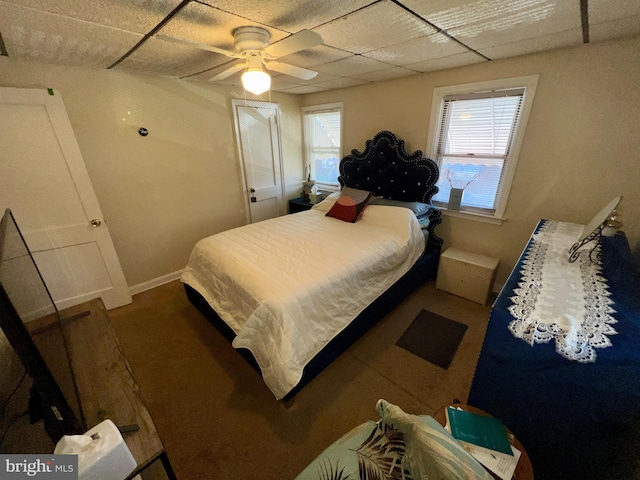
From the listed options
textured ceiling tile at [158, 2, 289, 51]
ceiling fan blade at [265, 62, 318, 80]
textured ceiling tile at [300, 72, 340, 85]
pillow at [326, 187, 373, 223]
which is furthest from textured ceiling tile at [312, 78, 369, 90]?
textured ceiling tile at [158, 2, 289, 51]

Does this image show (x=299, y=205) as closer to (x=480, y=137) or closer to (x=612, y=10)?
(x=480, y=137)

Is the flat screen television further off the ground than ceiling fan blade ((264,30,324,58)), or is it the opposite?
ceiling fan blade ((264,30,324,58))

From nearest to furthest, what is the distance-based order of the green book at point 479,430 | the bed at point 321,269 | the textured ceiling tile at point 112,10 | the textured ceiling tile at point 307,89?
1. the green book at point 479,430
2. the textured ceiling tile at point 112,10
3. the bed at point 321,269
4. the textured ceiling tile at point 307,89

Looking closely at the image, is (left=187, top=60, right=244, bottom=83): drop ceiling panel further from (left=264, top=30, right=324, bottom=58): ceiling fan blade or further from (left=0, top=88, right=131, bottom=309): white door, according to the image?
(left=0, top=88, right=131, bottom=309): white door

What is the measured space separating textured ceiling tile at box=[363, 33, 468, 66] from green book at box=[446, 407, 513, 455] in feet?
7.08

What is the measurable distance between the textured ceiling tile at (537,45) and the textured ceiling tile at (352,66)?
851mm

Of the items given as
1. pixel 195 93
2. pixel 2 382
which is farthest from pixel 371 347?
pixel 195 93

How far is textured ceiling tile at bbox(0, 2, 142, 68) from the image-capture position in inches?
51.8

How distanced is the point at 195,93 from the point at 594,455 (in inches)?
155

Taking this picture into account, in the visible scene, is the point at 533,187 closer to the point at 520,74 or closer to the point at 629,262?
the point at 520,74

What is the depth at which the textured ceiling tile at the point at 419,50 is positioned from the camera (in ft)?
5.74

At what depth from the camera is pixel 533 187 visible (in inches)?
90.0

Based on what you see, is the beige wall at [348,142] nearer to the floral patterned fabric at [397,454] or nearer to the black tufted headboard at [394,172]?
the black tufted headboard at [394,172]

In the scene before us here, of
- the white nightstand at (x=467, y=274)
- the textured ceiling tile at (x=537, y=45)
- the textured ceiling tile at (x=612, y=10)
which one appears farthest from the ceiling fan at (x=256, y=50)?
the white nightstand at (x=467, y=274)
